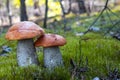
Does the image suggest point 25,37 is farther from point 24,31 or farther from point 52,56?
point 52,56

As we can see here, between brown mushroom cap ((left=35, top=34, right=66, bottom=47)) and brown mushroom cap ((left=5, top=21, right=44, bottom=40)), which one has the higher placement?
brown mushroom cap ((left=5, top=21, right=44, bottom=40))

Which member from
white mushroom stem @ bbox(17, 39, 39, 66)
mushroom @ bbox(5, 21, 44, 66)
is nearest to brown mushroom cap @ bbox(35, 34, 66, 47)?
mushroom @ bbox(5, 21, 44, 66)

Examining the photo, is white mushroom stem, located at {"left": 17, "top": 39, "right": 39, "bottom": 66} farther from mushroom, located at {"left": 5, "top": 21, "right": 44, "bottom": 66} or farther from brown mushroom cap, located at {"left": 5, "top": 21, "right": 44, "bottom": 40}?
brown mushroom cap, located at {"left": 5, "top": 21, "right": 44, "bottom": 40}

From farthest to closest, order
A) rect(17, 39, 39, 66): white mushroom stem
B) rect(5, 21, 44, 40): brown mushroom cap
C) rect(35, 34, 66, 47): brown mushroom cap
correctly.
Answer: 1. rect(17, 39, 39, 66): white mushroom stem
2. rect(35, 34, 66, 47): brown mushroom cap
3. rect(5, 21, 44, 40): brown mushroom cap

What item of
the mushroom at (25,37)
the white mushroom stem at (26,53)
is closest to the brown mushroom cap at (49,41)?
the mushroom at (25,37)

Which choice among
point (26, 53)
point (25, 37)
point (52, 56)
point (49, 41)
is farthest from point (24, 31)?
point (52, 56)

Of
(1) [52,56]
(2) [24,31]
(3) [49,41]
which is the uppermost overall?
(2) [24,31]

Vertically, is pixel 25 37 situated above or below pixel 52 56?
above

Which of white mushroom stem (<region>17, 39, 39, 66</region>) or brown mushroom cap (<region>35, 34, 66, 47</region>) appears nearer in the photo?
brown mushroom cap (<region>35, 34, 66, 47</region>)
